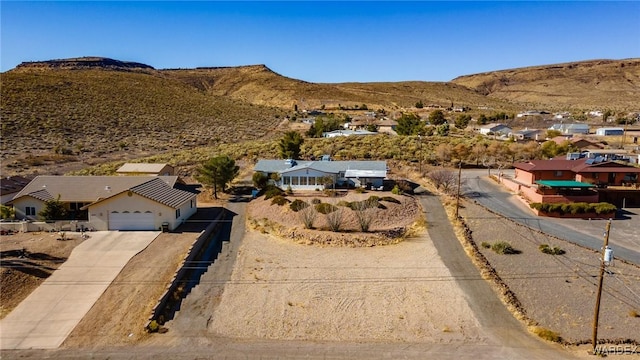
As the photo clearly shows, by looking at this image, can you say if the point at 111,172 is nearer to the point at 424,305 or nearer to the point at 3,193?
the point at 3,193

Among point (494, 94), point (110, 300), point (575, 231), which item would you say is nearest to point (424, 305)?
point (110, 300)

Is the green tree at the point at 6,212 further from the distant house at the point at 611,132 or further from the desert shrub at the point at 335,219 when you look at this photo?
the distant house at the point at 611,132

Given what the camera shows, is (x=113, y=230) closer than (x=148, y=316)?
No

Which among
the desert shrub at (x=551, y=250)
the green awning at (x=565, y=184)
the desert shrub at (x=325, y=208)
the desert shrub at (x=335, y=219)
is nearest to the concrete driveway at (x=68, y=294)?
the desert shrub at (x=335, y=219)

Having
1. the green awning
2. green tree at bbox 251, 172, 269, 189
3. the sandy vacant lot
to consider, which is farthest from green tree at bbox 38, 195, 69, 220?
the green awning

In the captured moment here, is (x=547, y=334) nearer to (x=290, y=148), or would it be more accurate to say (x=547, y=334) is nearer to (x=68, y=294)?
(x=68, y=294)

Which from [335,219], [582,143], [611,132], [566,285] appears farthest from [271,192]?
[611,132]

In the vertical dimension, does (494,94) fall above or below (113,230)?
above
